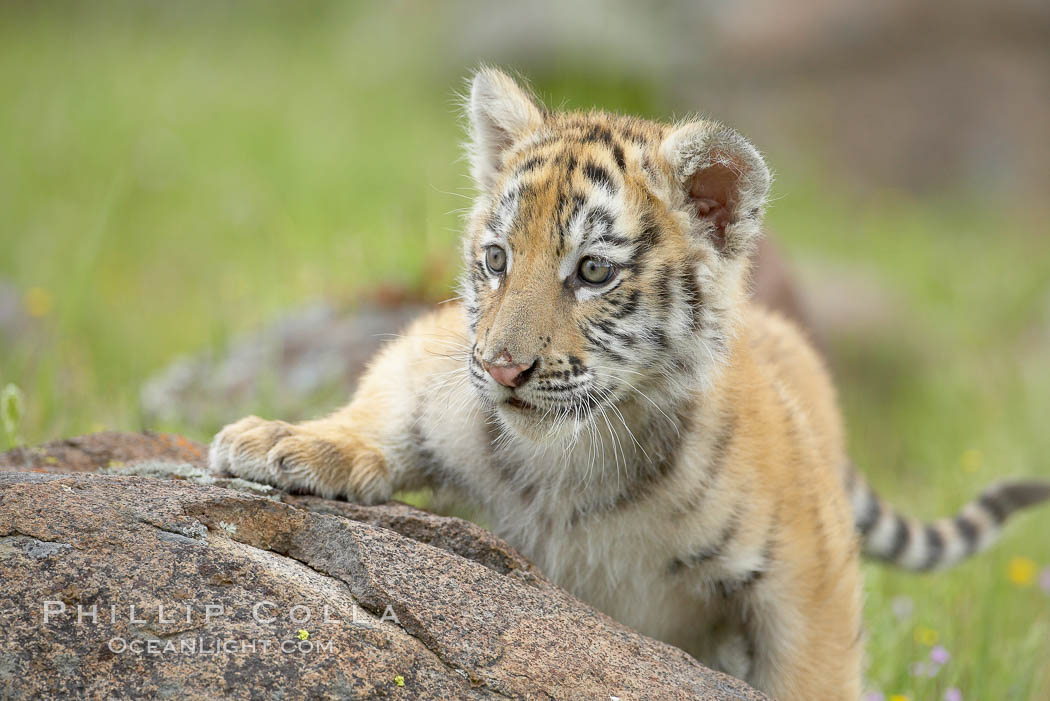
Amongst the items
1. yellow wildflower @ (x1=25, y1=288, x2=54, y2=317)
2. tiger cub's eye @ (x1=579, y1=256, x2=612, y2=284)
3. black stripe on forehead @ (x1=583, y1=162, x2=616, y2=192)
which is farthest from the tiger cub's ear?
yellow wildflower @ (x1=25, y1=288, x2=54, y2=317)

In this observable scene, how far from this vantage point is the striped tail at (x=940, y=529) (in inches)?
198

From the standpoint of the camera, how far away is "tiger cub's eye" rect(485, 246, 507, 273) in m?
3.43

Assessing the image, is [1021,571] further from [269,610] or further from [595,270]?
[269,610]

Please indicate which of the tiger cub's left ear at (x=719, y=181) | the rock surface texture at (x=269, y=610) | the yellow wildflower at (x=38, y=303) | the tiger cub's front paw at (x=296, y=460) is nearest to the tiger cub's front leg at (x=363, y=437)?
the tiger cub's front paw at (x=296, y=460)

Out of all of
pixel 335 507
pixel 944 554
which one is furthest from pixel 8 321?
pixel 944 554

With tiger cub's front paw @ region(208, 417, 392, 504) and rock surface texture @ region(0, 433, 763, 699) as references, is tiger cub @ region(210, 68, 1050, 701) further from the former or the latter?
rock surface texture @ region(0, 433, 763, 699)

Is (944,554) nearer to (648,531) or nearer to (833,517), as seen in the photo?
(833,517)

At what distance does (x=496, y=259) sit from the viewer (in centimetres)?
346

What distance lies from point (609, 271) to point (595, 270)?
45 mm

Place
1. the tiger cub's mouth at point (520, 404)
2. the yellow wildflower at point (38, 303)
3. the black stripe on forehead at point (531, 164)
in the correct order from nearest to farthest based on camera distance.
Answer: the tiger cub's mouth at point (520, 404) → the black stripe on forehead at point (531, 164) → the yellow wildflower at point (38, 303)

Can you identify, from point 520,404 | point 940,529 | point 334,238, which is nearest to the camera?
point 520,404

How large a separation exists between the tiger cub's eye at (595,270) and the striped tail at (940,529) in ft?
7.78

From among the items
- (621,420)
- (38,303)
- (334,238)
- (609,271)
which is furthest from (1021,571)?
(38,303)

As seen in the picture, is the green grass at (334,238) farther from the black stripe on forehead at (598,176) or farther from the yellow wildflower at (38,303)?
the black stripe on forehead at (598,176)
